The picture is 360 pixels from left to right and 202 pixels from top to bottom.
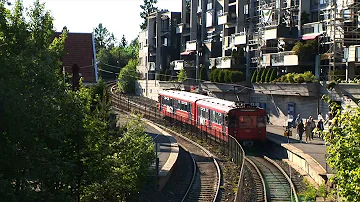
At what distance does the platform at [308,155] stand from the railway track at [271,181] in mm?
1002

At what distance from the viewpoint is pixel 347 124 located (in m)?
13.2

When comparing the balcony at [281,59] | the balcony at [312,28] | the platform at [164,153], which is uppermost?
the balcony at [312,28]

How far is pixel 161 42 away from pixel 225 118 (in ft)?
154

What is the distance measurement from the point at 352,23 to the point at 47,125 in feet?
104

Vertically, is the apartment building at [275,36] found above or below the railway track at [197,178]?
above

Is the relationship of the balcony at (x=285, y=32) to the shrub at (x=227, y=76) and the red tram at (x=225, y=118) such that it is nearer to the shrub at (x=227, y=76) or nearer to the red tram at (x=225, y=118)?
the shrub at (x=227, y=76)

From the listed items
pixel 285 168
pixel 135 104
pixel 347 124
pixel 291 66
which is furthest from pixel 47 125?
pixel 135 104

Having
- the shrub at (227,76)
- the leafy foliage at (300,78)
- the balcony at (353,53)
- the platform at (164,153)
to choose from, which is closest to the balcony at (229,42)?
the shrub at (227,76)

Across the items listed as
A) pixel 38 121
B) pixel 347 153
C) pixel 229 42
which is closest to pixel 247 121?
pixel 347 153

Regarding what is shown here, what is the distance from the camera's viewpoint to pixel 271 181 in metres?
25.8

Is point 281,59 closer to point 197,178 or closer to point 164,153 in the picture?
point 164,153

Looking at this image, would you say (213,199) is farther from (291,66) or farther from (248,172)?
(291,66)

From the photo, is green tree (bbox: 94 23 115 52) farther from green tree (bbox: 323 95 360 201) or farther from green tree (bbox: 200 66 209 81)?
green tree (bbox: 323 95 360 201)

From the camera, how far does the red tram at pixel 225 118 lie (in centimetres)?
3372
